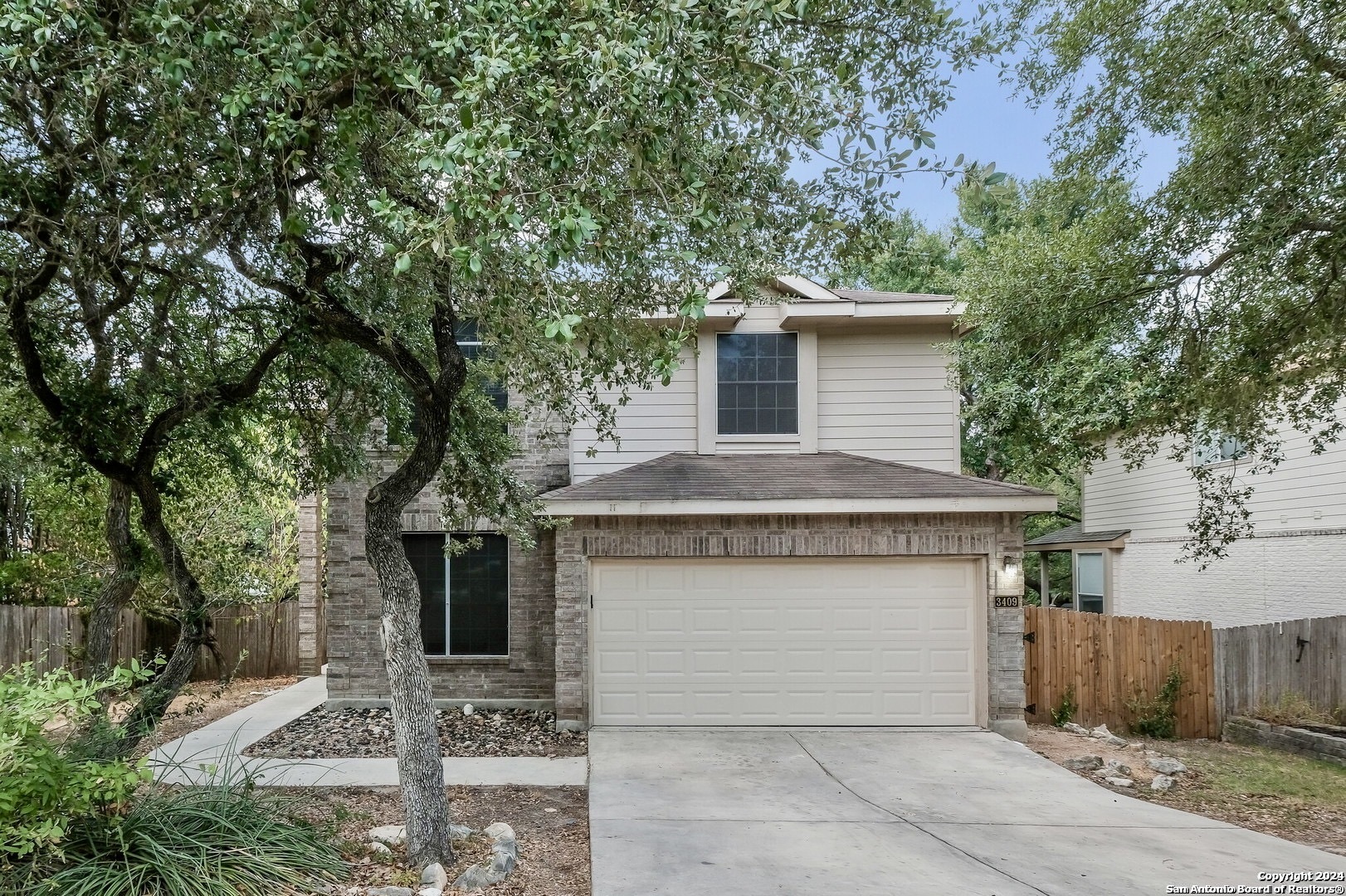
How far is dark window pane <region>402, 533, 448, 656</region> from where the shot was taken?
10156mm

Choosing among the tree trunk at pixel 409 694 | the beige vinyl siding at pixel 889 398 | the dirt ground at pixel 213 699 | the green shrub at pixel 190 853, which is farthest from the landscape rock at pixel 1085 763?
the dirt ground at pixel 213 699

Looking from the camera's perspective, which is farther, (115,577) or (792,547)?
(792,547)

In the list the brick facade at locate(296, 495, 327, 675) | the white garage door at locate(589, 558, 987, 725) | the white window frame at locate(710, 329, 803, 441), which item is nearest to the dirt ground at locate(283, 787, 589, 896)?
the white garage door at locate(589, 558, 987, 725)

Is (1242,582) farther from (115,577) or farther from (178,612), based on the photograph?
(115,577)

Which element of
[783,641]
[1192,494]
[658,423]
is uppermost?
[658,423]

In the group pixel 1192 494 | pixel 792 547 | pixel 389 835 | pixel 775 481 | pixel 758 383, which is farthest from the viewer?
pixel 1192 494

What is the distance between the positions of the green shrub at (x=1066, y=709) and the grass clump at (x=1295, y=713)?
80.5 inches

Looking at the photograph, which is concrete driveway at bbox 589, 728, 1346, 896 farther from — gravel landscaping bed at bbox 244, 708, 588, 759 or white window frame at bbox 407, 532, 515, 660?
white window frame at bbox 407, 532, 515, 660

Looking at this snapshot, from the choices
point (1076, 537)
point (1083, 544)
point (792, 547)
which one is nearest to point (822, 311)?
point (792, 547)

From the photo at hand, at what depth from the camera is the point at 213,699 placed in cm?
751

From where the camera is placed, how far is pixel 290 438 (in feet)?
25.3

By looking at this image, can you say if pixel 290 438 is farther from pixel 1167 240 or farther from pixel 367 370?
pixel 1167 240

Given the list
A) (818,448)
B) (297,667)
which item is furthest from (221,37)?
(297,667)

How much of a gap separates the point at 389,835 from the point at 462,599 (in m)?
4.97
